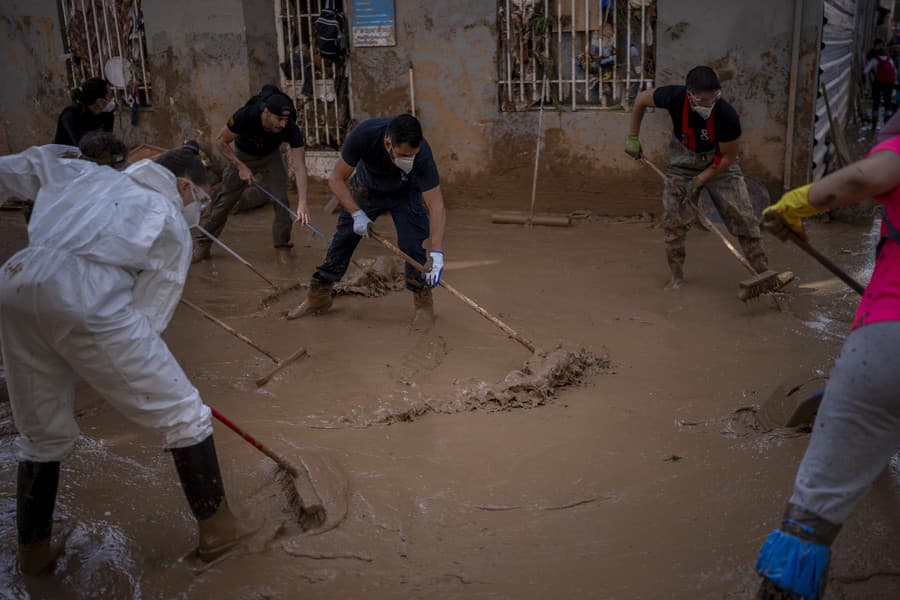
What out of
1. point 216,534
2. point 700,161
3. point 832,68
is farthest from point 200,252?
point 832,68

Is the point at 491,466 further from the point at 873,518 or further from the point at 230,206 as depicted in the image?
the point at 230,206

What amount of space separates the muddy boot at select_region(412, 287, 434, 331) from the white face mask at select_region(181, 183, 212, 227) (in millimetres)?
2458

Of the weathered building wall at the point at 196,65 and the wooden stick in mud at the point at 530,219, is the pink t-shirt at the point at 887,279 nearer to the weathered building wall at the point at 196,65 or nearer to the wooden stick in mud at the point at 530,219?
the wooden stick in mud at the point at 530,219

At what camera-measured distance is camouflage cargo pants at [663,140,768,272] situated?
19.0 feet

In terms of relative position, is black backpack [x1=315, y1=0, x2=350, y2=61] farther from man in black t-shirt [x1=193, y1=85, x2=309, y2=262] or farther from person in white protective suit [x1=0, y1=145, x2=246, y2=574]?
person in white protective suit [x1=0, y1=145, x2=246, y2=574]

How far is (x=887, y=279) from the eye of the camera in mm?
2277

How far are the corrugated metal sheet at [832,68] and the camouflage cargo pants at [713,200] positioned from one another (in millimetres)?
2394

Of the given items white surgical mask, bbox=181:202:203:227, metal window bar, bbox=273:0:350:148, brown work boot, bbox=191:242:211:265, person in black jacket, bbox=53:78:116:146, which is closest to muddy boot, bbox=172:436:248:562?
white surgical mask, bbox=181:202:203:227

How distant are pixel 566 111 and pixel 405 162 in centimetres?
371

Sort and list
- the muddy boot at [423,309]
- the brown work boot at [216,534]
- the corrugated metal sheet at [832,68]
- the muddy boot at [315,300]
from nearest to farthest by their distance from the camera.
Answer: the brown work boot at [216,534] < the muddy boot at [423,309] < the muddy boot at [315,300] < the corrugated metal sheet at [832,68]

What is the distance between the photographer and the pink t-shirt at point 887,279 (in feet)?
7.33

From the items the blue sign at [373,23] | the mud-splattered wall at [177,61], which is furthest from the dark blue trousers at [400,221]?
the mud-splattered wall at [177,61]

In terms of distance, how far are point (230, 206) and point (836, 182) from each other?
5.62m

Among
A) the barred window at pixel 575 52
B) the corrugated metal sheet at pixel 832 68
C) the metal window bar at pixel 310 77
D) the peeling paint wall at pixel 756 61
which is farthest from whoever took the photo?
the metal window bar at pixel 310 77
